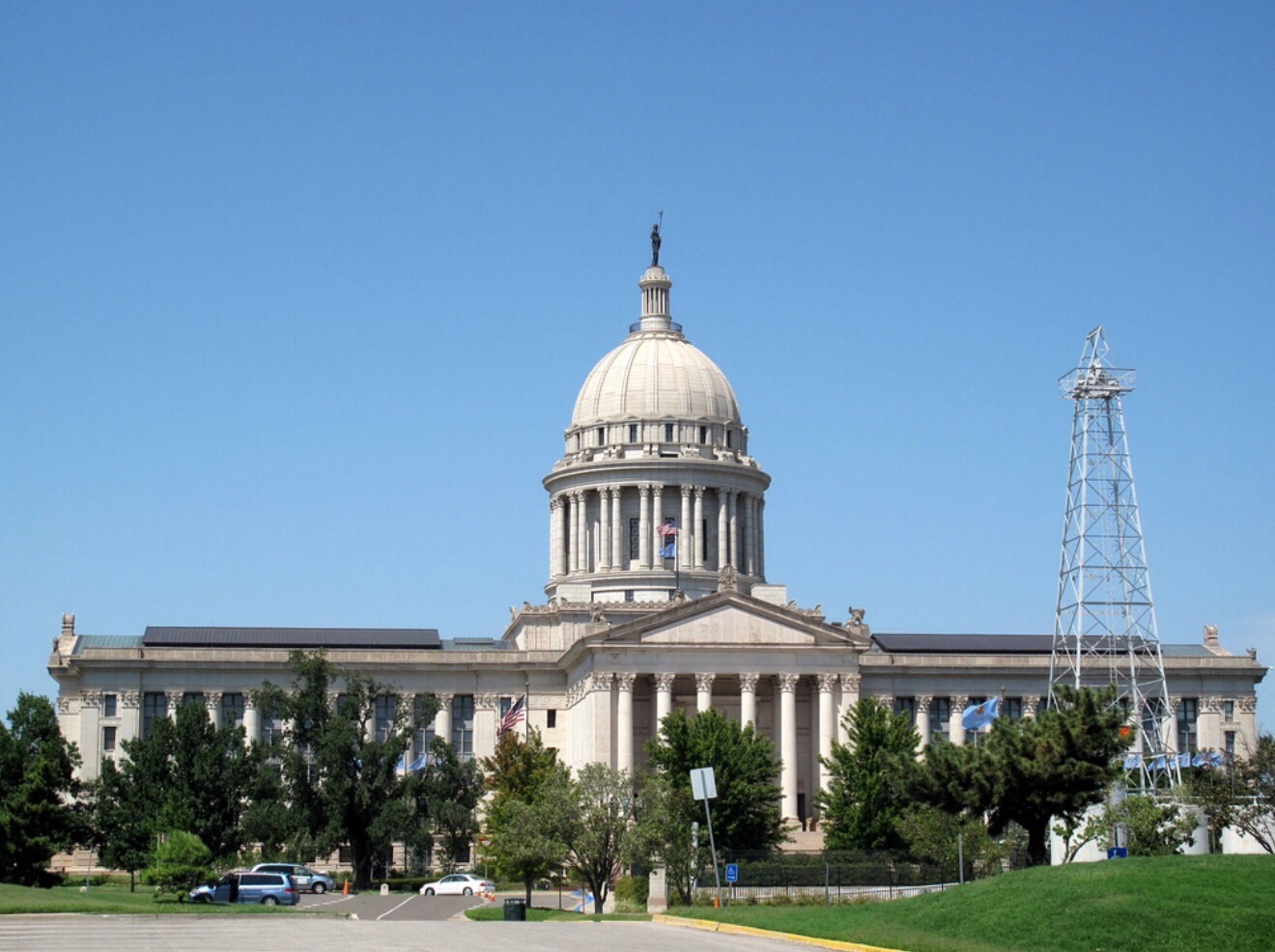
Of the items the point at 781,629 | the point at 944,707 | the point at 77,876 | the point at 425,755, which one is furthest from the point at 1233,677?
the point at 77,876

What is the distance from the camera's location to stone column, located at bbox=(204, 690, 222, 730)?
132125 mm

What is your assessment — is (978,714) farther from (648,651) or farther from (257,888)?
(257,888)

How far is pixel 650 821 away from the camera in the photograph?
8375 cm

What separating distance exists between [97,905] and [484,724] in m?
64.8

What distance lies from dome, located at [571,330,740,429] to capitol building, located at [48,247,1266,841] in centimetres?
18

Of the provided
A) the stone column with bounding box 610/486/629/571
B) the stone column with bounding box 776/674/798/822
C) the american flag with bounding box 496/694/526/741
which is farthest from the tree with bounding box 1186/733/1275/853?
the stone column with bounding box 610/486/629/571

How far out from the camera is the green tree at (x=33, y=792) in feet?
303

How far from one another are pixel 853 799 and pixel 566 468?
43.6 meters

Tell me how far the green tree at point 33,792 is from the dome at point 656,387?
5103 cm

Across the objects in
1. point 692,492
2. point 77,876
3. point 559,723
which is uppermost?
point 692,492

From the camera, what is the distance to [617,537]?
142 metres

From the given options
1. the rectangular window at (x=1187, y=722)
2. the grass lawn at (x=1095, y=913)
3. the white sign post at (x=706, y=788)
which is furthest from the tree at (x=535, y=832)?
the rectangular window at (x=1187, y=722)

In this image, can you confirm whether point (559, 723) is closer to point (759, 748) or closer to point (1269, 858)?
point (759, 748)

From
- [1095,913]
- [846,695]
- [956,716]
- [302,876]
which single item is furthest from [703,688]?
[1095,913]
